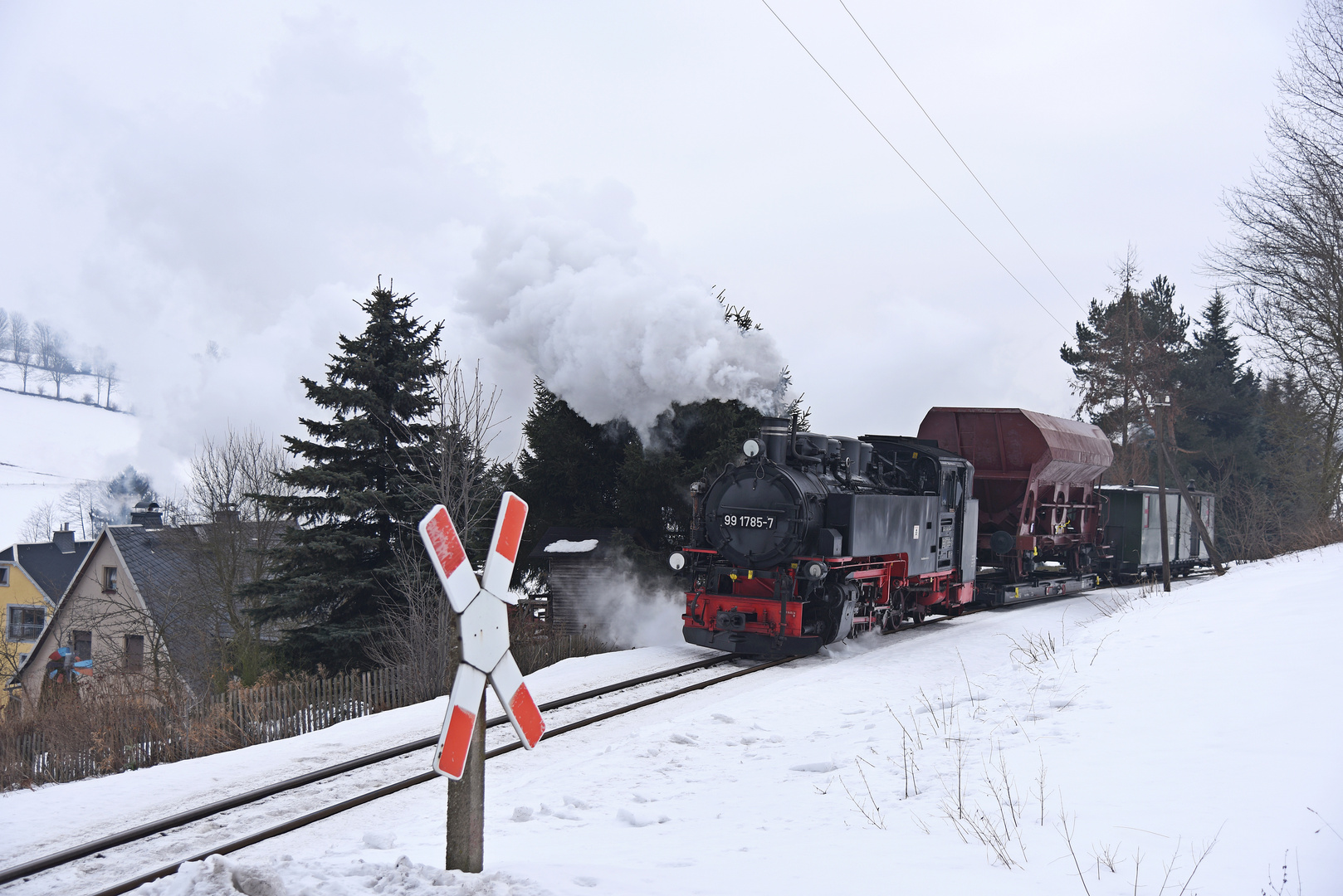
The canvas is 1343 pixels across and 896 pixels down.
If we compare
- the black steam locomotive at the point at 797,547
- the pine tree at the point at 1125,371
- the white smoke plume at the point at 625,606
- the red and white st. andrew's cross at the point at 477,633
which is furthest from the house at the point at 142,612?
the pine tree at the point at 1125,371

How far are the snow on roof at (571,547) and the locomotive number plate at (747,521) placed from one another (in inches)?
344

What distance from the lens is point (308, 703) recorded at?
11117 millimetres

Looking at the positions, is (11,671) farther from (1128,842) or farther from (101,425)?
(101,425)

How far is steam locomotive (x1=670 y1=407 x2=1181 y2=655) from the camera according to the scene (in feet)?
39.4

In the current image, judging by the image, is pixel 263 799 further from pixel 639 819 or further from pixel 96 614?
pixel 96 614

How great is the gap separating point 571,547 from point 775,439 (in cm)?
962

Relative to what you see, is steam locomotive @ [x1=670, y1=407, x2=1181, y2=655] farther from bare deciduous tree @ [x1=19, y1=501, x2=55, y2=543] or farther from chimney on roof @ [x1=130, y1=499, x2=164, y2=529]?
bare deciduous tree @ [x1=19, y1=501, x2=55, y2=543]

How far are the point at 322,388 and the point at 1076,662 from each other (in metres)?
14.1

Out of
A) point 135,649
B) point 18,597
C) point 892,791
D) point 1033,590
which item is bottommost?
point 135,649

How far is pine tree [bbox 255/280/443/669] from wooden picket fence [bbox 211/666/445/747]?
416cm

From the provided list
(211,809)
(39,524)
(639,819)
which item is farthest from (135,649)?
(39,524)

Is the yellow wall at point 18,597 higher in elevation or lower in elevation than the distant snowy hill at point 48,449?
lower

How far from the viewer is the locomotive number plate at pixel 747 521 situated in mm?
12039

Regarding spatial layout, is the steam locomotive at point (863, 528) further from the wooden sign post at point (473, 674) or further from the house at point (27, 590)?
the house at point (27, 590)
